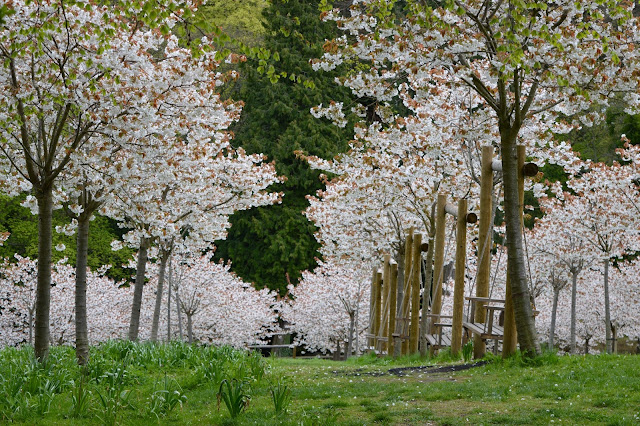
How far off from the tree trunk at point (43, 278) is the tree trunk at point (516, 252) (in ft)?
17.3

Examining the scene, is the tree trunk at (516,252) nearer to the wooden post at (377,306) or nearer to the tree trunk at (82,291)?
the tree trunk at (82,291)

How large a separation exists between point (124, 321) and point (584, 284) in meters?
19.3

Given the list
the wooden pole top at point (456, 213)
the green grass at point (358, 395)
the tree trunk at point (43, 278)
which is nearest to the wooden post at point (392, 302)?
the wooden pole top at point (456, 213)

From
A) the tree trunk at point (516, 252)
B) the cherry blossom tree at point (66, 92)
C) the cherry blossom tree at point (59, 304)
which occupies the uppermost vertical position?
the cherry blossom tree at point (66, 92)

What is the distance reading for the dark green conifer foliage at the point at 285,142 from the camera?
31016 mm

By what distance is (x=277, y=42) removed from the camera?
32812 millimetres

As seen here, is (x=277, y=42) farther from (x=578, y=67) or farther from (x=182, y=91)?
(x=578, y=67)

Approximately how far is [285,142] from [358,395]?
26.0m

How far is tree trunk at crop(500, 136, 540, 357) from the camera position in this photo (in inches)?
311

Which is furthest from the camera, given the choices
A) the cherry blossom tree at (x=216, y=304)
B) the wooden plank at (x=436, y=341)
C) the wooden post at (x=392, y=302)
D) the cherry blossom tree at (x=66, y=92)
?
the cherry blossom tree at (x=216, y=304)

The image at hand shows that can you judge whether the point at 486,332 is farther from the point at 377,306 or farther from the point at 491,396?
the point at 377,306

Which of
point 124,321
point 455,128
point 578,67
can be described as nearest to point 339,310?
point 124,321

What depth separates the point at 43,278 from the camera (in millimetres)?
7730

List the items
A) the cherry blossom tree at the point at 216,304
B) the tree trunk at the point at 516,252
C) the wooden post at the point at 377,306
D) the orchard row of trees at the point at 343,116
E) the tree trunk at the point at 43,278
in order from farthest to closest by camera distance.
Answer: the cherry blossom tree at the point at 216,304 < the wooden post at the point at 377,306 < the tree trunk at the point at 516,252 < the tree trunk at the point at 43,278 < the orchard row of trees at the point at 343,116
